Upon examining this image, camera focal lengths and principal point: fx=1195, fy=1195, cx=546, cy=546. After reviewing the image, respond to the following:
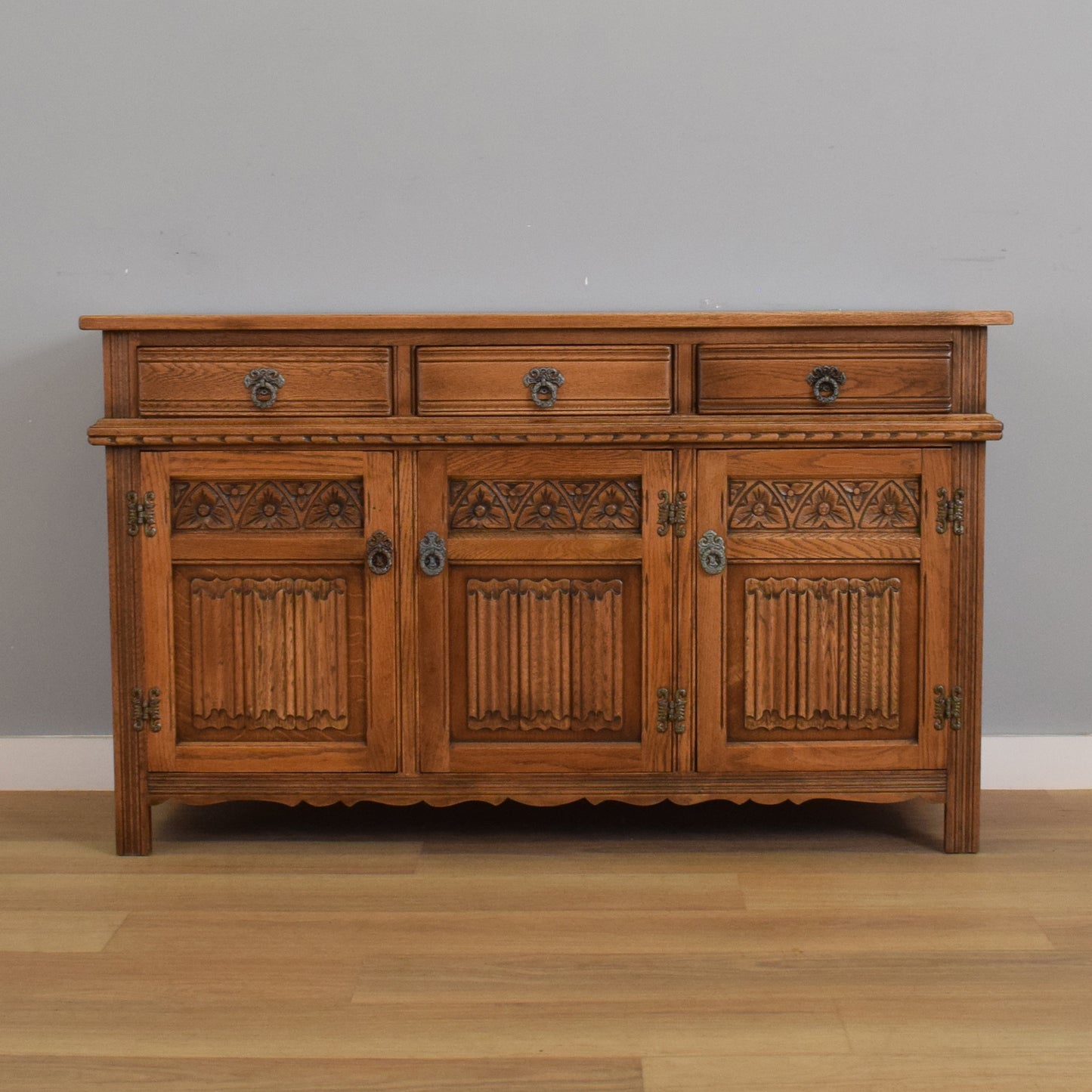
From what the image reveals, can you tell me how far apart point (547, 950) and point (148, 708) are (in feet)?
3.13

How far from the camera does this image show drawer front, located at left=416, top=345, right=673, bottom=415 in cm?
233

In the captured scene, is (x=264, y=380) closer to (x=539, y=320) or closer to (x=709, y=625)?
(x=539, y=320)

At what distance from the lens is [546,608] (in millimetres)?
2361

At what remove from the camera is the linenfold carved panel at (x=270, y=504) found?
2363 mm

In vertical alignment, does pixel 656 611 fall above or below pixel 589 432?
below

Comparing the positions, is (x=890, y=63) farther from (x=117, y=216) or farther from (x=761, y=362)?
(x=117, y=216)

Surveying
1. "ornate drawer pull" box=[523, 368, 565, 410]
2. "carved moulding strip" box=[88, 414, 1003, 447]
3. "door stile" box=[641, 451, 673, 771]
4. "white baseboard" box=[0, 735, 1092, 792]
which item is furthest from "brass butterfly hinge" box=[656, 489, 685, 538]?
"white baseboard" box=[0, 735, 1092, 792]

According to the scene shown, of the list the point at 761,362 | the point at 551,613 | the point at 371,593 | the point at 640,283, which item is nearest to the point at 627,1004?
the point at 551,613

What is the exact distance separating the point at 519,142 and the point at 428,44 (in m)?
0.30

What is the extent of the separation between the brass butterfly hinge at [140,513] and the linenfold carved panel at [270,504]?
39 millimetres

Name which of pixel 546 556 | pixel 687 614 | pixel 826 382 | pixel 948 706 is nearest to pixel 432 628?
pixel 546 556

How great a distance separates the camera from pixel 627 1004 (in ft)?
5.96

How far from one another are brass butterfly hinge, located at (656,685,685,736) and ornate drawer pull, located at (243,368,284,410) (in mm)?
956

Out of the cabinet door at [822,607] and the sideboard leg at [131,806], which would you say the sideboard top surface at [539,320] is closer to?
the cabinet door at [822,607]
